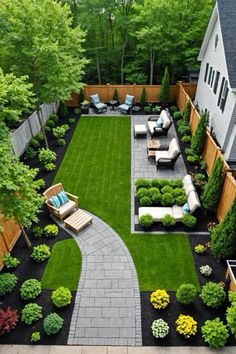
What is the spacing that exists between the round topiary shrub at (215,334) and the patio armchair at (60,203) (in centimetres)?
724

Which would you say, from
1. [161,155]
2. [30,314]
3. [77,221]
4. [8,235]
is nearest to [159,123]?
[161,155]

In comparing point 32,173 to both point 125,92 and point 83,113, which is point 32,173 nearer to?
point 83,113

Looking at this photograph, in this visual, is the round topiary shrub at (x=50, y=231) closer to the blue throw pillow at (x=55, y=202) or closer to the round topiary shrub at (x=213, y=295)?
the blue throw pillow at (x=55, y=202)

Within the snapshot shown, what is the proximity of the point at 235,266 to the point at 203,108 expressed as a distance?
14057mm

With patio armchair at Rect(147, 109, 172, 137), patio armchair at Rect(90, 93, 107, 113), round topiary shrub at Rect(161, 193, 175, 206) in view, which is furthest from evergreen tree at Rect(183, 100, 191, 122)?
round topiary shrub at Rect(161, 193, 175, 206)

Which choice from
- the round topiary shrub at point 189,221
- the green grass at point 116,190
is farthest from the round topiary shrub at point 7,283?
the round topiary shrub at point 189,221

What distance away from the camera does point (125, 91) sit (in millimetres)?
25031

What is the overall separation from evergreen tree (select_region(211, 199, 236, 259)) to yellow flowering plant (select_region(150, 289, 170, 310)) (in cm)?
254

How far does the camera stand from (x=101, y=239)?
12156mm

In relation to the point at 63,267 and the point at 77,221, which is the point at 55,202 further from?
the point at 63,267

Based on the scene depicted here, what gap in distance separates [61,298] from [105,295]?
1525 mm

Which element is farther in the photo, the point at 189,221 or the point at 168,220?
the point at 168,220

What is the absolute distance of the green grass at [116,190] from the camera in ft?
35.3

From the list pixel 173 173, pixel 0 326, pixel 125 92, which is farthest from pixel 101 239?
pixel 125 92
